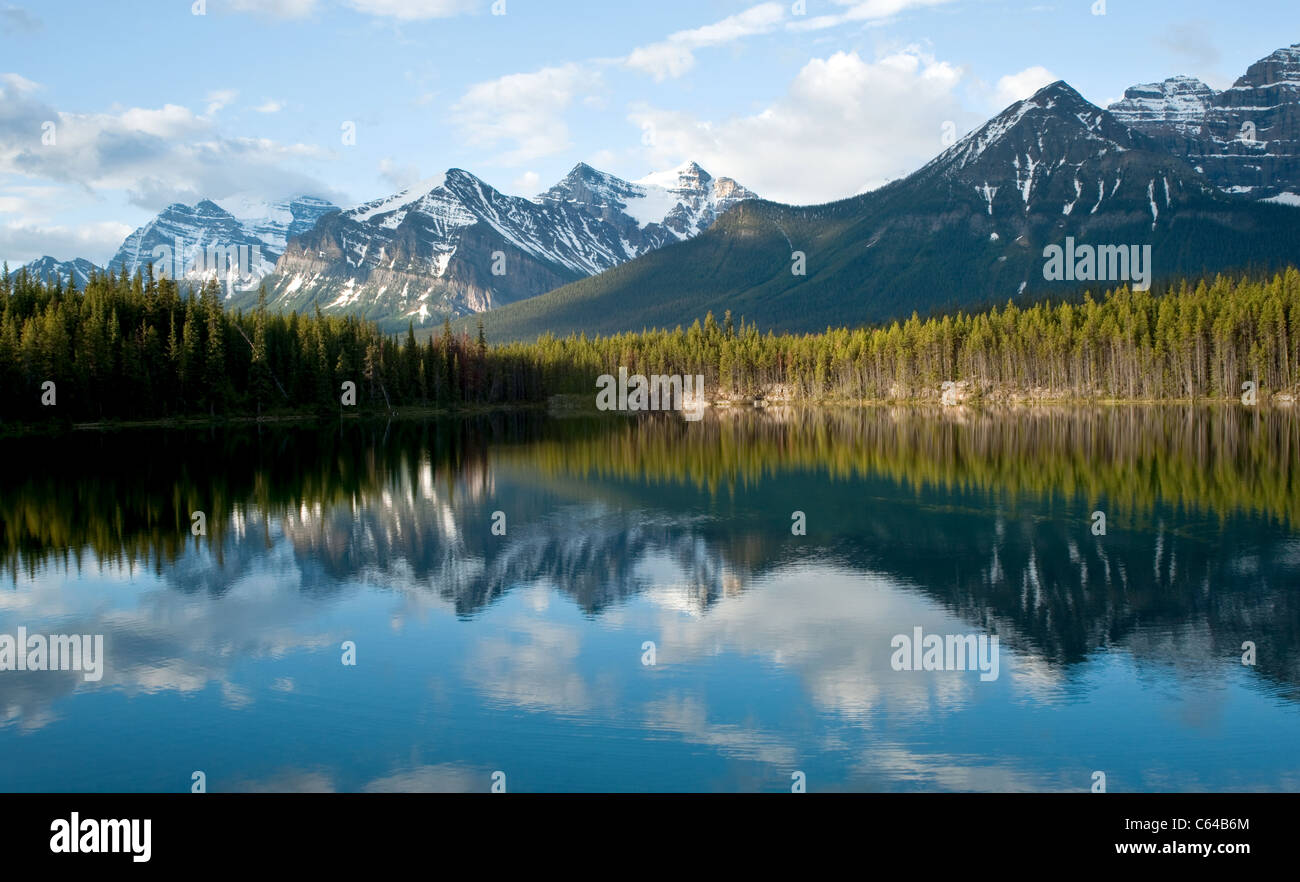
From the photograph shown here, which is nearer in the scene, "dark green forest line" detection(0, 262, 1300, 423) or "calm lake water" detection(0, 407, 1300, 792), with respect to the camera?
"calm lake water" detection(0, 407, 1300, 792)

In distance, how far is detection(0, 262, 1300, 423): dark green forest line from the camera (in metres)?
103

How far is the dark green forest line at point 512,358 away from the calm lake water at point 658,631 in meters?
59.2

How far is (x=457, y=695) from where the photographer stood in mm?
18297

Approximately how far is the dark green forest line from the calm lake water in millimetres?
59226

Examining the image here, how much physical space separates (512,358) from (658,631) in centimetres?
16516

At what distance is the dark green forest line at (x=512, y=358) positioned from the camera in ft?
338

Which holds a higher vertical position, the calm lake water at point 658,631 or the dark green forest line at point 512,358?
the dark green forest line at point 512,358

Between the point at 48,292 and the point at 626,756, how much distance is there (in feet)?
414

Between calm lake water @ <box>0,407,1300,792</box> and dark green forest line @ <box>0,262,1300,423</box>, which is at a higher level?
dark green forest line @ <box>0,262,1300,423</box>

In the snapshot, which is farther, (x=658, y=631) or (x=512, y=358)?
(x=512, y=358)

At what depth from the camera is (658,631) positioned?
22984mm

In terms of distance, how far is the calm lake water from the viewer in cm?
1512

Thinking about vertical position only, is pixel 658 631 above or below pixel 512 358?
below
